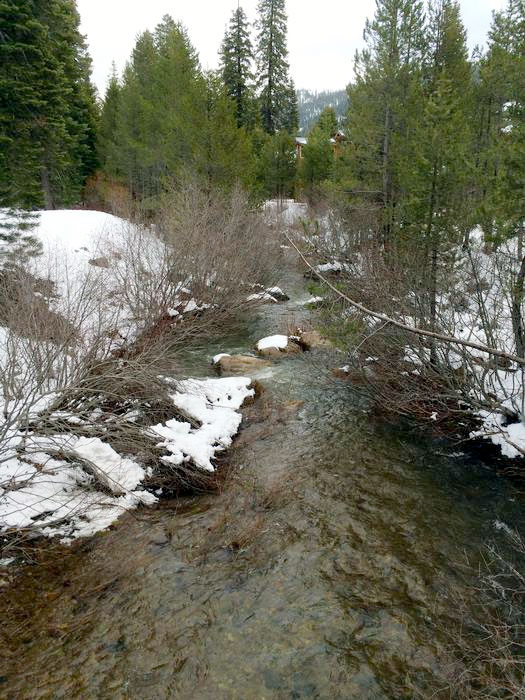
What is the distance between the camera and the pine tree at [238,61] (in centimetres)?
3653

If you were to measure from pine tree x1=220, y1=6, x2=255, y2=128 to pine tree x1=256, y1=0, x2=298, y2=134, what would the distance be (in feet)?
12.9

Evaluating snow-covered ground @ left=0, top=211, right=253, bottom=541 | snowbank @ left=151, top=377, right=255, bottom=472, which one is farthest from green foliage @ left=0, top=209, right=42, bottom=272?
snowbank @ left=151, top=377, right=255, bottom=472

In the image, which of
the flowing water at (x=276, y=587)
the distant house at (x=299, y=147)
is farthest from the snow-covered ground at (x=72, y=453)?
the distant house at (x=299, y=147)

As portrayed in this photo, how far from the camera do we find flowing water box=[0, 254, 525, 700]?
13.2 ft

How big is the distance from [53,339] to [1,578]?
337cm

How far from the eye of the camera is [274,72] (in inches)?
1625

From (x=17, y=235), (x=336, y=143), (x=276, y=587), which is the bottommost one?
(x=276, y=587)

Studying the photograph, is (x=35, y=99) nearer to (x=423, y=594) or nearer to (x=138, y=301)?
(x=138, y=301)

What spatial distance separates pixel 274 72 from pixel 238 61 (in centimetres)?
559

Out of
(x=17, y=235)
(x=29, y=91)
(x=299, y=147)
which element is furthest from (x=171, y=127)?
(x=299, y=147)

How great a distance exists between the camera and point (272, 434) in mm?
8617

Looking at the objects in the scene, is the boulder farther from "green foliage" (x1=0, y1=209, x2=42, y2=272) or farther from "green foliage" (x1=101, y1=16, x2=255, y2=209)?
"green foliage" (x1=101, y1=16, x2=255, y2=209)

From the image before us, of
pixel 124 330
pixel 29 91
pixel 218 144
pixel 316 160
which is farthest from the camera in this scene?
pixel 316 160

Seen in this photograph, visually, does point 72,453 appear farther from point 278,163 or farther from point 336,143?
point 336,143
